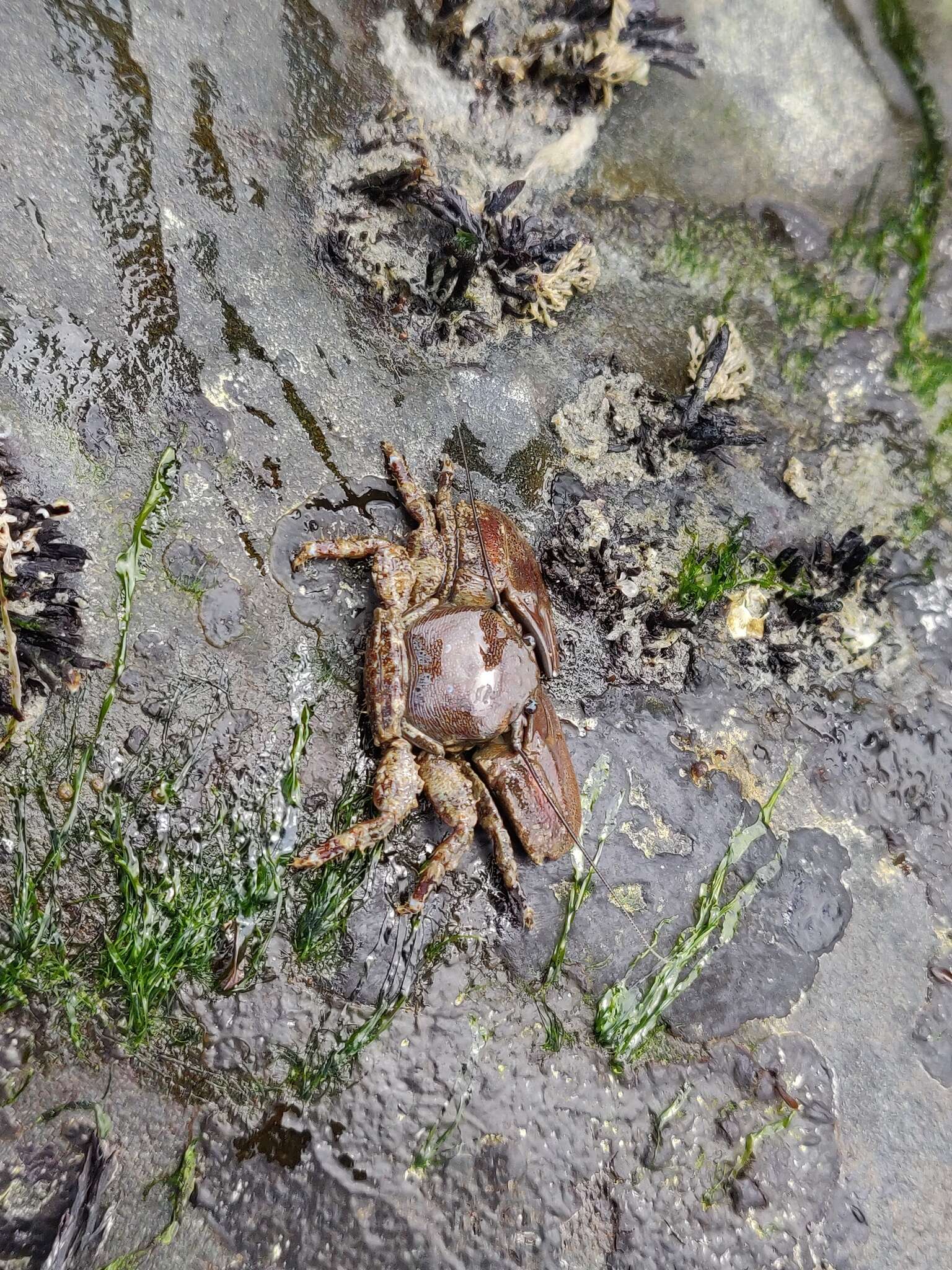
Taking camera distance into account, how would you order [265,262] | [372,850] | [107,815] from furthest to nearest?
[265,262] → [372,850] → [107,815]

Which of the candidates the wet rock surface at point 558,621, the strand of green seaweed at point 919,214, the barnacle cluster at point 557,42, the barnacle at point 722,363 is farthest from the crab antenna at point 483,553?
the strand of green seaweed at point 919,214

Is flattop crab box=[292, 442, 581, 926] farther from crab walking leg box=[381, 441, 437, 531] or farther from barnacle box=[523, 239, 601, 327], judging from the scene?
barnacle box=[523, 239, 601, 327]

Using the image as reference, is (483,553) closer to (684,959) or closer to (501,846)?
(501,846)

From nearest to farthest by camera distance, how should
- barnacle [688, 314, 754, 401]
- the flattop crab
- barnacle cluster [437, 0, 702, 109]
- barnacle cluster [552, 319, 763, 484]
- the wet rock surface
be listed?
the wet rock surface → the flattop crab → barnacle cluster [437, 0, 702, 109] → barnacle cluster [552, 319, 763, 484] → barnacle [688, 314, 754, 401]

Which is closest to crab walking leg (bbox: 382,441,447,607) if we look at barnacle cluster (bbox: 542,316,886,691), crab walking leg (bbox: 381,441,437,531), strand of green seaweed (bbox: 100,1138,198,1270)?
crab walking leg (bbox: 381,441,437,531)

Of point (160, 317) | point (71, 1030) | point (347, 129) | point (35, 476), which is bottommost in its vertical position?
point (71, 1030)

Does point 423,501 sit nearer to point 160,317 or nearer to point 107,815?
point 160,317

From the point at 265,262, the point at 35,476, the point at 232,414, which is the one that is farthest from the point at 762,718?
the point at 35,476
